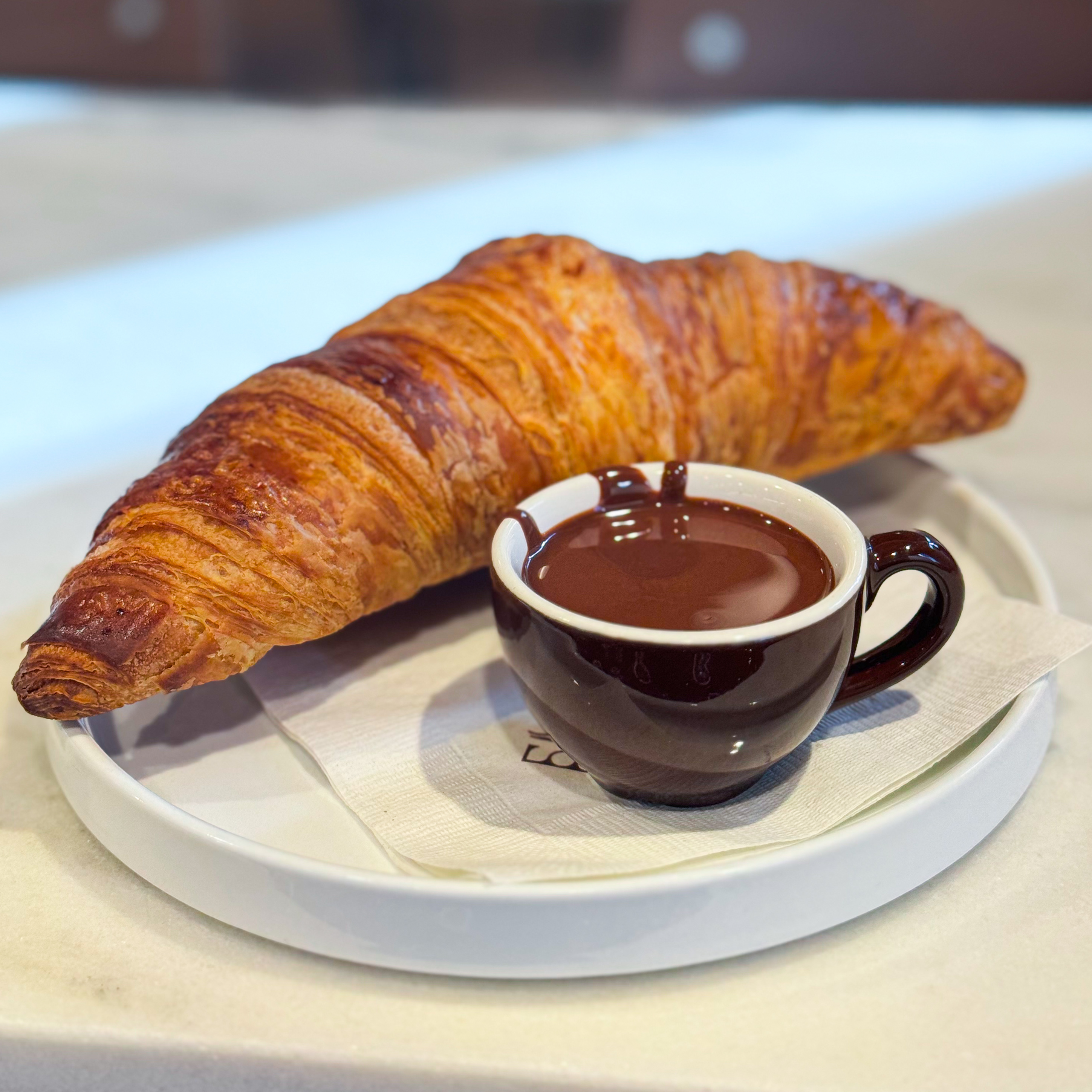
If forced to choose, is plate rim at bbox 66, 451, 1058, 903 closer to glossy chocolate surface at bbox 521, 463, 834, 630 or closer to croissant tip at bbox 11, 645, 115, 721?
croissant tip at bbox 11, 645, 115, 721

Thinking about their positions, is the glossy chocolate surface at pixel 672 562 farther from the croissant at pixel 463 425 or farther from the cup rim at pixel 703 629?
the croissant at pixel 463 425

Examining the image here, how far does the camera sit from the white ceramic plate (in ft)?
1.95

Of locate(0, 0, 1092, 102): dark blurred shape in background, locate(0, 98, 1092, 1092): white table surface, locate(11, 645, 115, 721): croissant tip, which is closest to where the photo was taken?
locate(0, 98, 1092, 1092): white table surface

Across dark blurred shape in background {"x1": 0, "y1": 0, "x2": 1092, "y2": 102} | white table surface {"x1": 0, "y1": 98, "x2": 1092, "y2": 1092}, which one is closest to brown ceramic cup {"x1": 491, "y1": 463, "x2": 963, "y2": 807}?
white table surface {"x1": 0, "y1": 98, "x2": 1092, "y2": 1092}

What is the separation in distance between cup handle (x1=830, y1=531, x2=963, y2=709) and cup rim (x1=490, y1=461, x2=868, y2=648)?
0.02m

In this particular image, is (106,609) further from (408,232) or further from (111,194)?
(111,194)

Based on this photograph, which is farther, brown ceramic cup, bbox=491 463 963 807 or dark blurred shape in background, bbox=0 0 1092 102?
dark blurred shape in background, bbox=0 0 1092 102

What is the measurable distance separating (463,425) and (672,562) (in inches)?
9.3

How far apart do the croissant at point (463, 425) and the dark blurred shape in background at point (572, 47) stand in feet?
6.20

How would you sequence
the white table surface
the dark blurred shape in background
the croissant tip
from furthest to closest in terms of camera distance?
1. the dark blurred shape in background
2. the croissant tip
3. the white table surface

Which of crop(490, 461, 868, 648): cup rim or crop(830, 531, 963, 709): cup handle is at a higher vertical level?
crop(490, 461, 868, 648): cup rim

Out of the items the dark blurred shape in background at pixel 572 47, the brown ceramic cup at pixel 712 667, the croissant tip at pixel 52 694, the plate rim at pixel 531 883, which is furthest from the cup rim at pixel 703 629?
the dark blurred shape in background at pixel 572 47

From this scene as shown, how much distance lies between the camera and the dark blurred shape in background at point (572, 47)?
2.65 m

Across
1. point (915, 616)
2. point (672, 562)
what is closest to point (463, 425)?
point (672, 562)
